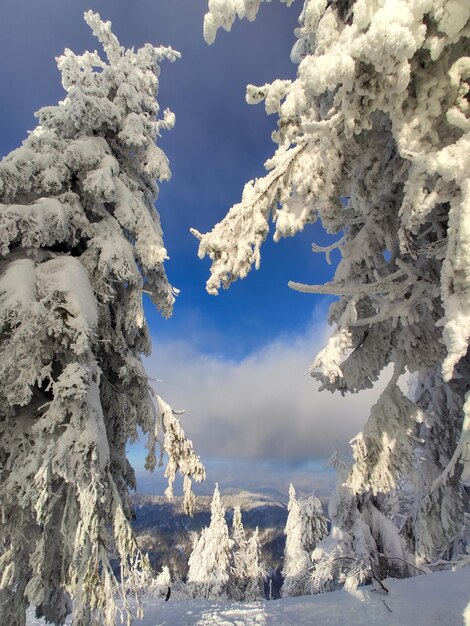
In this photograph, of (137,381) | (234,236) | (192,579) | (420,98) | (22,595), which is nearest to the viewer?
(420,98)

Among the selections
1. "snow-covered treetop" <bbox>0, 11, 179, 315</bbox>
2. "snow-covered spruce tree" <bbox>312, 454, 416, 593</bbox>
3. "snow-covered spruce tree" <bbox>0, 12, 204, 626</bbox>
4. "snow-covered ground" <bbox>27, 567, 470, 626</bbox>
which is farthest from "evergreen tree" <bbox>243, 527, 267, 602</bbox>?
"snow-covered treetop" <bbox>0, 11, 179, 315</bbox>

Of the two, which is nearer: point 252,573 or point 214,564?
point 214,564

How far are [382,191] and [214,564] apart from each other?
114ft

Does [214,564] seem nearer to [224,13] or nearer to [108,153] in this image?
[108,153]

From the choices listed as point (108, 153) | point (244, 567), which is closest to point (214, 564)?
point (244, 567)

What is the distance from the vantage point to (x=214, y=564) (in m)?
31.1

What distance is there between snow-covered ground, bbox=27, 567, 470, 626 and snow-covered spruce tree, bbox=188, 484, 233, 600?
25.9 metres

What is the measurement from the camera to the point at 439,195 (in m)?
2.97

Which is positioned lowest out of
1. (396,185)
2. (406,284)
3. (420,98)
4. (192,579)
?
(192,579)

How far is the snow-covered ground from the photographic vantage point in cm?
559

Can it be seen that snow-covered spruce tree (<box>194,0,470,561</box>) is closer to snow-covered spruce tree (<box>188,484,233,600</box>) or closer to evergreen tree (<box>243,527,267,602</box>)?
snow-covered spruce tree (<box>188,484,233,600</box>)

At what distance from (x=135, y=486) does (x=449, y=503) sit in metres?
7.34

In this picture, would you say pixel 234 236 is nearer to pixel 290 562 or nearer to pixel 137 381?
pixel 137 381

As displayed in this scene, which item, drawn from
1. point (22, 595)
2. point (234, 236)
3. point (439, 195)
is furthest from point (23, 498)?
point (439, 195)
